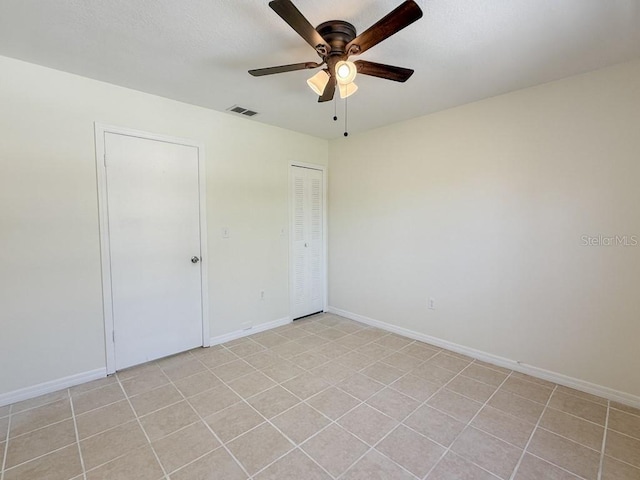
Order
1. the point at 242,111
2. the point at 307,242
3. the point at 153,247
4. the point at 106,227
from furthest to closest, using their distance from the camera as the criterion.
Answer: the point at 307,242 < the point at 242,111 < the point at 153,247 < the point at 106,227

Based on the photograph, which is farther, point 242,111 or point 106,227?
point 242,111

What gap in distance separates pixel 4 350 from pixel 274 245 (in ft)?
8.08

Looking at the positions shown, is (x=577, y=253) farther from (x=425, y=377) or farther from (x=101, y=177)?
(x=101, y=177)

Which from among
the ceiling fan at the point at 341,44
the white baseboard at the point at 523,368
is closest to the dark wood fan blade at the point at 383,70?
the ceiling fan at the point at 341,44

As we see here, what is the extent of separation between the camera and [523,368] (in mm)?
2680

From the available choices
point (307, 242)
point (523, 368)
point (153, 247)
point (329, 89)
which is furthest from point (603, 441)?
point (153, 247)

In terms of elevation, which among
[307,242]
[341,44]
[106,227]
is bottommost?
[307,242]

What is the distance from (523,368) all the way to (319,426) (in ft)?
6.38

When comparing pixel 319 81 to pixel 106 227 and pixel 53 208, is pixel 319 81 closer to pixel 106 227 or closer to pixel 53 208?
pixel 106 227

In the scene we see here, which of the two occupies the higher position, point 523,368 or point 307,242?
point 307,242

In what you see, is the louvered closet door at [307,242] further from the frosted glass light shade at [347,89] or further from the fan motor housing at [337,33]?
the fan motor housing at [337,33]

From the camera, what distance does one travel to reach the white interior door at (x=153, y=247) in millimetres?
2631

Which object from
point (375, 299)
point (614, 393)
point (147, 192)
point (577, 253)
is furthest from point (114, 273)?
point (614, 393)

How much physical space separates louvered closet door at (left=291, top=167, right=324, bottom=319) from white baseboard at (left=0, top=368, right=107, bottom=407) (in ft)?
7.09
